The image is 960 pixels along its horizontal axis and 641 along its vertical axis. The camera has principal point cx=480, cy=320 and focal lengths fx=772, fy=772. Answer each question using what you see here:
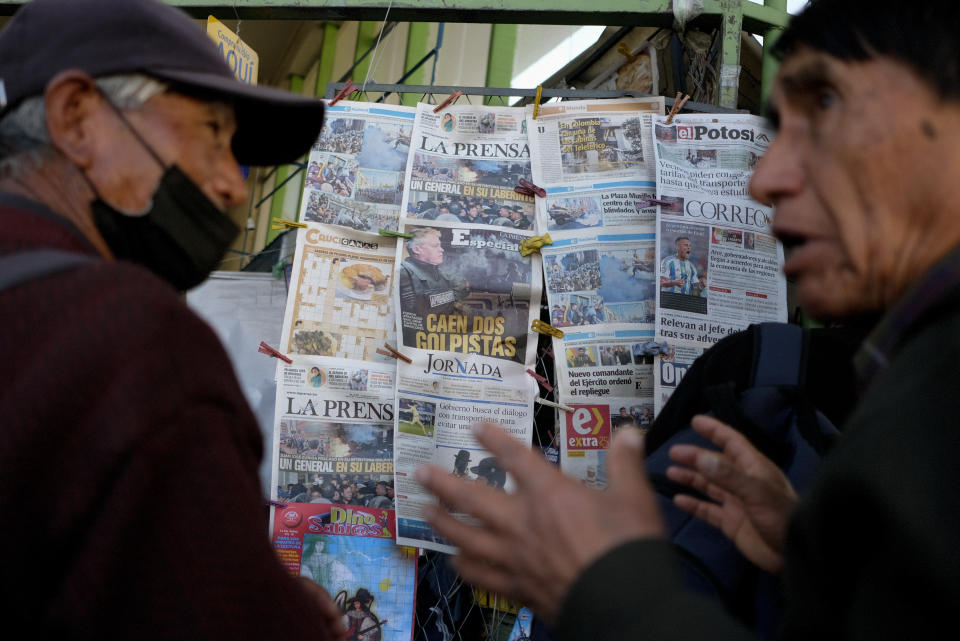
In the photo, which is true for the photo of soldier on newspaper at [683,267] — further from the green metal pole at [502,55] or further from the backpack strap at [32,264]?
the green metal pole at [502,55]

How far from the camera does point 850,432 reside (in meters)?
Answer: 0.60

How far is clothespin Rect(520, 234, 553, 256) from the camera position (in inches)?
86.7

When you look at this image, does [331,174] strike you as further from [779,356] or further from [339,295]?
[779,356]

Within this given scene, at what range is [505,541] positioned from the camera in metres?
0.67

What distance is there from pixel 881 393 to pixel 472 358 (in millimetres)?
1599

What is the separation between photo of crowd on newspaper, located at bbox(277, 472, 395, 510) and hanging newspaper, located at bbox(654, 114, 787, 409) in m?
0.83

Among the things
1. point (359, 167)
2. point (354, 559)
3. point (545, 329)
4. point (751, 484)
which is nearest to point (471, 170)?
point (359, 167)

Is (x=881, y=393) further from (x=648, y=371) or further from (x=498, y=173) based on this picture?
(x=498, y=173)

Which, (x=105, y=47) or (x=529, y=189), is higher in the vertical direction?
(x=529, y=189)

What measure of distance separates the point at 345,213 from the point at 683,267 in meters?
0.99

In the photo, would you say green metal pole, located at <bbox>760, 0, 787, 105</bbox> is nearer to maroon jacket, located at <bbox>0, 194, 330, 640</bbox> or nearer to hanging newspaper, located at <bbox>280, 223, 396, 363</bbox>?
hanging newspaper, located at <bbox>280, 223, 396, 363</bbox>

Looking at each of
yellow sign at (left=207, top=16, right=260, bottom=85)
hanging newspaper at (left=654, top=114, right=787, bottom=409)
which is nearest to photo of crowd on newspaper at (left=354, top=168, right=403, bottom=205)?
yellow sign at (left=207, top=16, right=260, bottom=85)

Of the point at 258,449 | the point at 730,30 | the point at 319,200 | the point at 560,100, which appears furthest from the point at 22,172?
the point at 730,30

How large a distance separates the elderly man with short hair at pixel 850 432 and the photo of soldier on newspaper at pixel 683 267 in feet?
4.47
